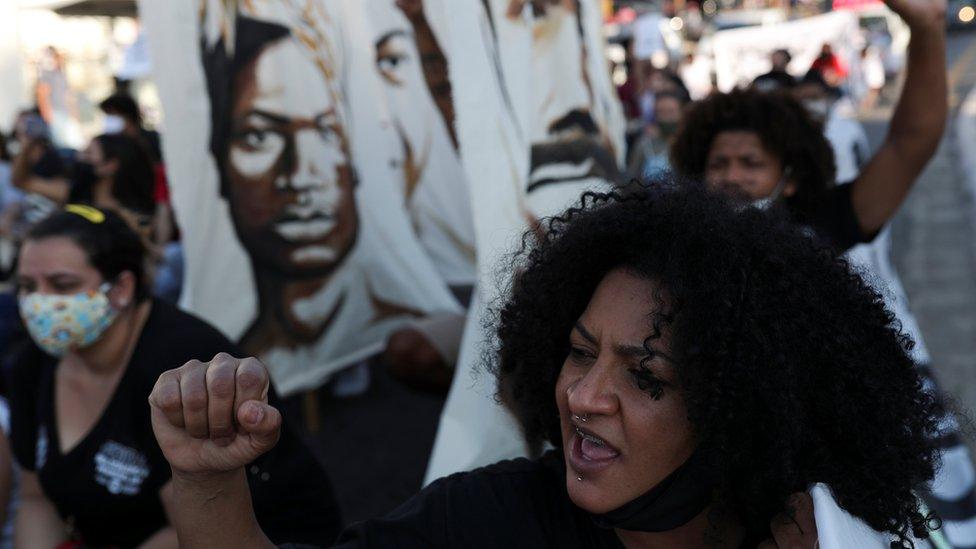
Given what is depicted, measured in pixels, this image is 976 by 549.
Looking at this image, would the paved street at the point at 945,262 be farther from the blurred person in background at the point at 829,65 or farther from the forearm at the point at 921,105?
the blurred person in background at the point at 829,65

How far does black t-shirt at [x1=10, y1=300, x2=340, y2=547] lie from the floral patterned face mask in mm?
134

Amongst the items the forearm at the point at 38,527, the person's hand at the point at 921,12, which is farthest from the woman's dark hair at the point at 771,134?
the forearm at the point at 38,527

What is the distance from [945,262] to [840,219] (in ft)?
16.7

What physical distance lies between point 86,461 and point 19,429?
1.22ft

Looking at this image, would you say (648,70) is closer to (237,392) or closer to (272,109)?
(272,109)

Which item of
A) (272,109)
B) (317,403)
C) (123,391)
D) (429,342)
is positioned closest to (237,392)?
(123,391)

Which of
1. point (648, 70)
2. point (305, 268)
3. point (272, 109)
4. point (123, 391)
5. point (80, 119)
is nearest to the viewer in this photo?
point (123, 391)

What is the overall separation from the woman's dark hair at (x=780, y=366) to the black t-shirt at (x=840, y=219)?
1.40 metres

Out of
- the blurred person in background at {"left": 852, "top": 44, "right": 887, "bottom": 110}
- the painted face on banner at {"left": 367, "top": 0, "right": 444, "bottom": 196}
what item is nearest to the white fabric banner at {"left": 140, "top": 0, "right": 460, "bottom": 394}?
the painted face on banner at {"left": 367, "top": 0, "right": 444, "bottom": 196}

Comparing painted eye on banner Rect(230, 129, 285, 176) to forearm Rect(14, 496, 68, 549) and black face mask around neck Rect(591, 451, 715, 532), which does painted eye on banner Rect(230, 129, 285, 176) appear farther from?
black face mask around neck Rect(591, 451, 715, 532)

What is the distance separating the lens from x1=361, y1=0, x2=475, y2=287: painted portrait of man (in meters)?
6.15

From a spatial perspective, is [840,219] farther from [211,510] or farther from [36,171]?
[36,171]

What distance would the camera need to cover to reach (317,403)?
5324 millimetres

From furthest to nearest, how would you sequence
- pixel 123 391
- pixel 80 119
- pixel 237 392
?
pixel 80 119, pixel 123 391, pixel 237 392
